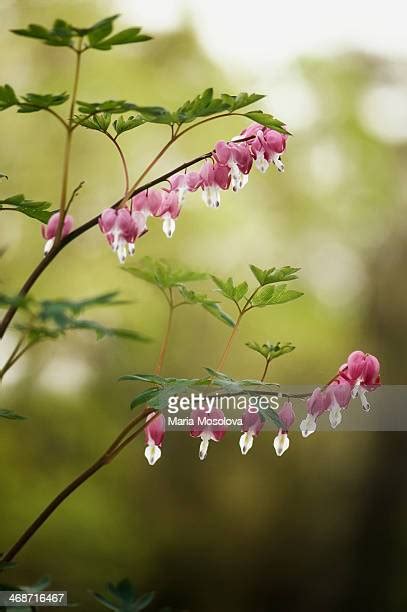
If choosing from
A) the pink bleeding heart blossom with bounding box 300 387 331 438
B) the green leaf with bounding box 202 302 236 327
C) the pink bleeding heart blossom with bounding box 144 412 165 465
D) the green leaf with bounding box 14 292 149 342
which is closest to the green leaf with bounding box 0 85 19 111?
the green leaf with bounding box 14 292 149 342

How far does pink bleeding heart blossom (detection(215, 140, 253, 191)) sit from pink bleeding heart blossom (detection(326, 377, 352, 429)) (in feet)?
0.99

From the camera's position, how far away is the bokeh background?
4.03 meters

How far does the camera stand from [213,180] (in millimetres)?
1147

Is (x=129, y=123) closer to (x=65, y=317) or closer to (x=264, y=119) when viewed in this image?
(x=264, y=119)

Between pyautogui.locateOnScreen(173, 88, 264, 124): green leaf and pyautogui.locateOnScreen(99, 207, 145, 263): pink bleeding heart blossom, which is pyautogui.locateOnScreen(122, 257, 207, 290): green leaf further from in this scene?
pyautogui.locateOnScreen(173, 88, 264, 124): green leaf

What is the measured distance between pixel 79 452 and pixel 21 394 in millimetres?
401

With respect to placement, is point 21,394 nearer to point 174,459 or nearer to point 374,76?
point 174,459

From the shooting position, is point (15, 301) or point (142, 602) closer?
point (15, 301)

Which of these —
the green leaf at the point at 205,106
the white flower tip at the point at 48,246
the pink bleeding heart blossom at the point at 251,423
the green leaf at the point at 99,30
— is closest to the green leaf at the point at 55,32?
the green leaf at the point at 99,30

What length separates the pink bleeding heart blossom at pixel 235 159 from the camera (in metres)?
1.11

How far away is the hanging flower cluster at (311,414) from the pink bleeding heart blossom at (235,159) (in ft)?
0.93

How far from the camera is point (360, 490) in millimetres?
4172

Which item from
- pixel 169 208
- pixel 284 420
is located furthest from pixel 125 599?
pixel 169 208

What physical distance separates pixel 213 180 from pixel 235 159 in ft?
0.15
